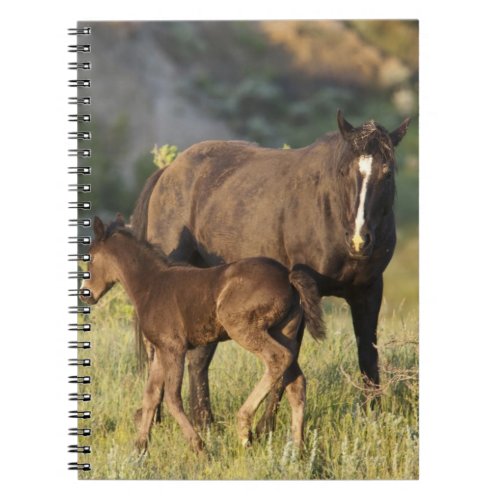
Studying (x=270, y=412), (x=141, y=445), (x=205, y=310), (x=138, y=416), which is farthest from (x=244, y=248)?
(x=141, y=445)

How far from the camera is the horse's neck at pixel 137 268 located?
328 inches

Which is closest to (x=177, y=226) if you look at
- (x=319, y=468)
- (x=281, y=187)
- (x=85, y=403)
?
(x=281, y=187)

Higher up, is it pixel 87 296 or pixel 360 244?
pixel 360 244

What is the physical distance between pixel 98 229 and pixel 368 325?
2081 millimetres

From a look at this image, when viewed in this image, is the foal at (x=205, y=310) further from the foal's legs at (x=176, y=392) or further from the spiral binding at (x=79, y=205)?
the spiral binding at (x=79, y=205)

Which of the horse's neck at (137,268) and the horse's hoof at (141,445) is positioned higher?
the horse's neck at (137,268)

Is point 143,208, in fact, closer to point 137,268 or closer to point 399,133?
point 137,268

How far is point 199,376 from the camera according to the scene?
906 cm

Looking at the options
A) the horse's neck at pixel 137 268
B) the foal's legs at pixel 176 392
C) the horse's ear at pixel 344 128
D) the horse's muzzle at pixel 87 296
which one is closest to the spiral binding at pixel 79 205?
the horse's muzzle at pixel 87 296

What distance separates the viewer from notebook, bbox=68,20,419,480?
7.86m

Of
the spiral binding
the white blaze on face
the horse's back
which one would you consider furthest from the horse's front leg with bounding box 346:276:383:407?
the spiral binding

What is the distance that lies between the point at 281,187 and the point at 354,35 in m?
1.30

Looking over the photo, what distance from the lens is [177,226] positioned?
9398 millimetres

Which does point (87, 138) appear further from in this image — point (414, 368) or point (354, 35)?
point (414, 368)
